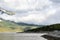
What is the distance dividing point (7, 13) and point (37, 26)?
491 centimetres

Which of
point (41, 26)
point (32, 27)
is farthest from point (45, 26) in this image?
point (32, 27)

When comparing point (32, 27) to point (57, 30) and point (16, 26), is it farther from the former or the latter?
point (57, 30)

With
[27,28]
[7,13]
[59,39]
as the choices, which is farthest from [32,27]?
[59,39]

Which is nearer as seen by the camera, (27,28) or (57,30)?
(27,28)

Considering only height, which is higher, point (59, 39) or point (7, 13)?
point (7, 13)

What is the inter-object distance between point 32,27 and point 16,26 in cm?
350

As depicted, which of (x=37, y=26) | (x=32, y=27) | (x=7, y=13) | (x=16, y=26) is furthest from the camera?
(x=16, y=26)

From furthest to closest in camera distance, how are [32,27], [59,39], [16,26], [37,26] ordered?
[16,26] → [32,27] → [37,26] → [59,39]

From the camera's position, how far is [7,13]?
28.5 m

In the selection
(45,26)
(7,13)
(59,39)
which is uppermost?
(7,13)

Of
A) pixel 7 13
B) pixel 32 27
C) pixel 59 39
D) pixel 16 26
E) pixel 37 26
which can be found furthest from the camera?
pixel 16 26

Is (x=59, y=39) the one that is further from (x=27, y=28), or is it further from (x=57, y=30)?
(x=57, y=30)

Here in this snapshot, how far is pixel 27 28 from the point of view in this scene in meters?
32.7

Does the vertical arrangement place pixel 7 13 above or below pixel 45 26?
above
